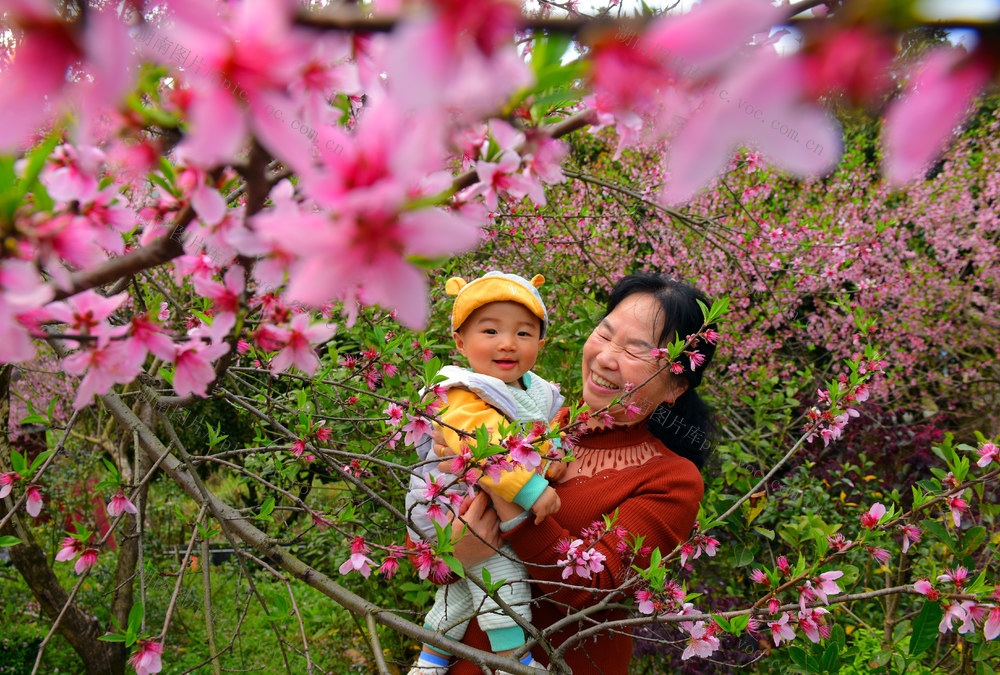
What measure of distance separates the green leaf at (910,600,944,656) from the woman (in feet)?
2.23

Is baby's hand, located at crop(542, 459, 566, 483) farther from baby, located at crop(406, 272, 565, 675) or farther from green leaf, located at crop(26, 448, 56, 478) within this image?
green leaf, located at crop(26, 448, 56, 478)

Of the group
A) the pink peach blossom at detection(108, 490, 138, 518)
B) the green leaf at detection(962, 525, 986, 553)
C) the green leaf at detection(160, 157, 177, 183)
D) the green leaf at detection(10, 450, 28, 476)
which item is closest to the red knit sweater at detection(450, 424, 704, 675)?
the green leaf at detection(962, 525, 986, 553)

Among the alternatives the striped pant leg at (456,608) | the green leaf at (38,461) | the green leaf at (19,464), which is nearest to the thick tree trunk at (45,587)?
the green leaf at (38,461)

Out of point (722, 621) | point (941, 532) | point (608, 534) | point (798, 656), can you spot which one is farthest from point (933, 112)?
point (941, 532)

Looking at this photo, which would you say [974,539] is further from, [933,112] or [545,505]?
[933,112]

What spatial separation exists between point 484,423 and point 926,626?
143cm

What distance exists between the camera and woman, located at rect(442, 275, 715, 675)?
1821 mm

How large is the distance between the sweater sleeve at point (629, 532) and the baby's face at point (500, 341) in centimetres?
53

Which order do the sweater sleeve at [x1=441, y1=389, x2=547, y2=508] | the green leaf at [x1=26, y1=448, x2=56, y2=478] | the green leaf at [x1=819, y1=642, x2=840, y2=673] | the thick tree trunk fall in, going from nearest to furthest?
the green leaf at [x1=26, y1=448, x2=56, y2=478]
the green leaf at [x1=819, y1=642, x2=840, y2=673]
the sweater sleeve at [x1=441, y1=389, x2=547, y2=508]
the thick tree trunk

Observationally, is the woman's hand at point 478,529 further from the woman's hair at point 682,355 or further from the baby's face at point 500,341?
the woman's hair at point 682,355

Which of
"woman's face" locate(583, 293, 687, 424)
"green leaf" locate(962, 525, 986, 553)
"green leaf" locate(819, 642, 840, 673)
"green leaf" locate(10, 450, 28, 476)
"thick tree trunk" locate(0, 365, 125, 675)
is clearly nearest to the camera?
"green leaf" locate(10, 450, 28, 476)

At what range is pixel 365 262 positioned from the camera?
Answer: 393 mm

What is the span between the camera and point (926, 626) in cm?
168

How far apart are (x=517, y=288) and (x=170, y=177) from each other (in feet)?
4.90
